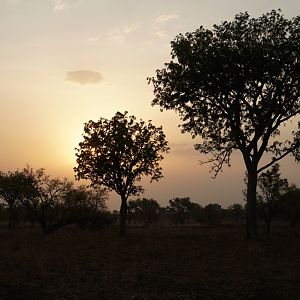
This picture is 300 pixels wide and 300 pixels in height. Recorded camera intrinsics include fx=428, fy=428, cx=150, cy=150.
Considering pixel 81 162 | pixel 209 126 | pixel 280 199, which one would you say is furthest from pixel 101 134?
pixel 280 199

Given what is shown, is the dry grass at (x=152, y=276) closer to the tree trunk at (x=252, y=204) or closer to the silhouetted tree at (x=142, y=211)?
the tree trunk at (x=252, y=204)

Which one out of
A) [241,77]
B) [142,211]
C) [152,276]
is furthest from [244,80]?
[142,211]

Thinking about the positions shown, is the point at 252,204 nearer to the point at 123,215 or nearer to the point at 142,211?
the point at 123,215

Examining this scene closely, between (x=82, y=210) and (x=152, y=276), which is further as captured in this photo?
(x=82, y=210)

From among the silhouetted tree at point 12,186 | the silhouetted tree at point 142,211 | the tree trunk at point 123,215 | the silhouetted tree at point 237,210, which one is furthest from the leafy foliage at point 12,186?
the silhouetted tree at point 237,210

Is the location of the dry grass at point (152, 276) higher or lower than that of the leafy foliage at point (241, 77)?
lower

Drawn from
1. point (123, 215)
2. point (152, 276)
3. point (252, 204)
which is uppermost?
point (252, 204)

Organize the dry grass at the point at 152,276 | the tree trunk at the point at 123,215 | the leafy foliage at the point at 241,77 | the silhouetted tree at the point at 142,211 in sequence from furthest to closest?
the silhouetted tree at the point at 142,211, the tree trunk at the point at 123,215, the leafy foliage at the point at 241,77, the dry grass at the point at 152,276

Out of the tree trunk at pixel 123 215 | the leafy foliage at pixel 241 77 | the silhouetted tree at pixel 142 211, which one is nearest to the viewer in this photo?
the leafy foliage at pixel 241 77

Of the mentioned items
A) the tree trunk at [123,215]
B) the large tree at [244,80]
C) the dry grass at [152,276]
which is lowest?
the dry grass at [152,276]

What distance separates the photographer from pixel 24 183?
174 ft

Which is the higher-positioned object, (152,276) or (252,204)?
(252,204)

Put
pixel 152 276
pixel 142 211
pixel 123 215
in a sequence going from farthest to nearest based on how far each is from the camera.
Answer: pixel 142 211
pixel 123 215
pixel 152 276

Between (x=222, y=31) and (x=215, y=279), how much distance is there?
875 inches
